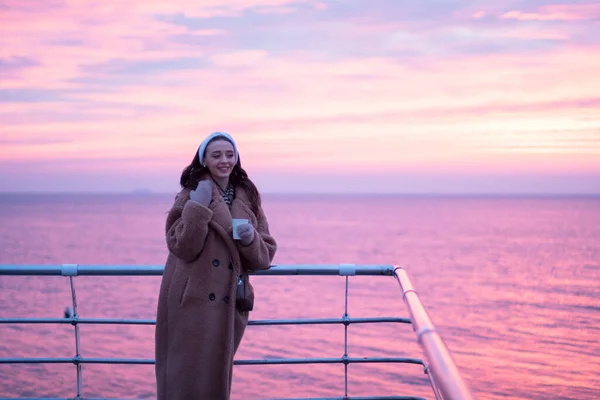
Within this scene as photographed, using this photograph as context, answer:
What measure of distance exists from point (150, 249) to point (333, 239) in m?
15.0

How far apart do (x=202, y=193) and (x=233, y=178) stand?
0.84ft

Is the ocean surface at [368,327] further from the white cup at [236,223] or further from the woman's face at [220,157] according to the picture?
the white cup at [236,223]

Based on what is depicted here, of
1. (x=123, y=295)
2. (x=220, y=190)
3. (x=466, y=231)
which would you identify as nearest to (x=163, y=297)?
(x=220, y=190)

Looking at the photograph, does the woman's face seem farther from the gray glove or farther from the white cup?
the white cup

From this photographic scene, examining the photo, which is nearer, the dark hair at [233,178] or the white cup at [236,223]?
the white cup at [236,223]

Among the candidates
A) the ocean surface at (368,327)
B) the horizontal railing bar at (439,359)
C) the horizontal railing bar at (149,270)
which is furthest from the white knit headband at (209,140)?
the ocean surface at (368,327)

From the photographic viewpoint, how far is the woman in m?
2.82

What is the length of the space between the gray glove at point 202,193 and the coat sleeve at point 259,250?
0.22 m

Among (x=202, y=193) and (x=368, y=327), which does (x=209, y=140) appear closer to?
(x=202, y=193)

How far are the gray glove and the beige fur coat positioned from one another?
0.12 ft

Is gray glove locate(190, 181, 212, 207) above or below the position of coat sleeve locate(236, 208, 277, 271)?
above

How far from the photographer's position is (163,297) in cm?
288

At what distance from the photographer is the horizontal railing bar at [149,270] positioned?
2953 mm

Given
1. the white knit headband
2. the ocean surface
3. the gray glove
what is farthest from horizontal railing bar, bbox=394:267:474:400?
the ocean surface
